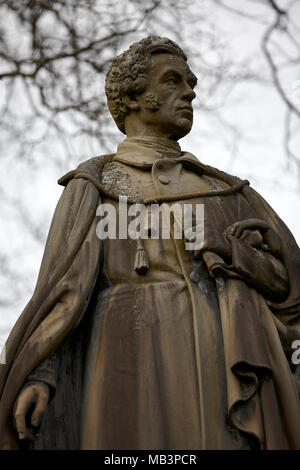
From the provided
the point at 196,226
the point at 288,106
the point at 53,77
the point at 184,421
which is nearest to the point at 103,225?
the point at 196,226

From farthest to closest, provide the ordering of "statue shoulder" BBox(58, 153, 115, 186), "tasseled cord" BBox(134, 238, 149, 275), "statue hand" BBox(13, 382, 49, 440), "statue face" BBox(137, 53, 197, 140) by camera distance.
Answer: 1. "statue face" BBox(137, 53, 197, 140)
2. "statue shoulder" BBox(58, 153, 115, 186)
3. "tasseled cord" BBox(134, 238, 149, 275)
4. "statue hand" BBox(13, 382, 49, 440)

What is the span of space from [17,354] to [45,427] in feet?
1.19

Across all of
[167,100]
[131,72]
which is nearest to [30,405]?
[167,100]

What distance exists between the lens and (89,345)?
511cm

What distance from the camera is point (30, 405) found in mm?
4691

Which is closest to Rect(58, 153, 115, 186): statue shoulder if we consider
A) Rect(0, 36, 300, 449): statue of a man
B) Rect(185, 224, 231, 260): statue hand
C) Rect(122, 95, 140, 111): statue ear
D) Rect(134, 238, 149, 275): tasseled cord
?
Rect(0, 36, 300, 449): statue of a man

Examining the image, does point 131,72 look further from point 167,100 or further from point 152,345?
point 152,345

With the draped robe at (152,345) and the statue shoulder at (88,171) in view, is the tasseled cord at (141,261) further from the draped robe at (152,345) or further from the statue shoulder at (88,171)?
the statue shoulder at (88,171)

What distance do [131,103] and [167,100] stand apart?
235 mm

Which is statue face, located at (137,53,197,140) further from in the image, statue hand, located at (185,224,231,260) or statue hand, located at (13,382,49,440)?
statue hand, located at (13,382,49,440)

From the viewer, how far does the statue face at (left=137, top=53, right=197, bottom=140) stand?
6.05m

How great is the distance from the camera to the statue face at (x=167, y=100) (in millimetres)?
6051

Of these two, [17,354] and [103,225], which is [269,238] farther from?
[17,354]

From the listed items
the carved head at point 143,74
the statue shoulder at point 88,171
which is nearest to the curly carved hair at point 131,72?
the carved head at point 143,74
